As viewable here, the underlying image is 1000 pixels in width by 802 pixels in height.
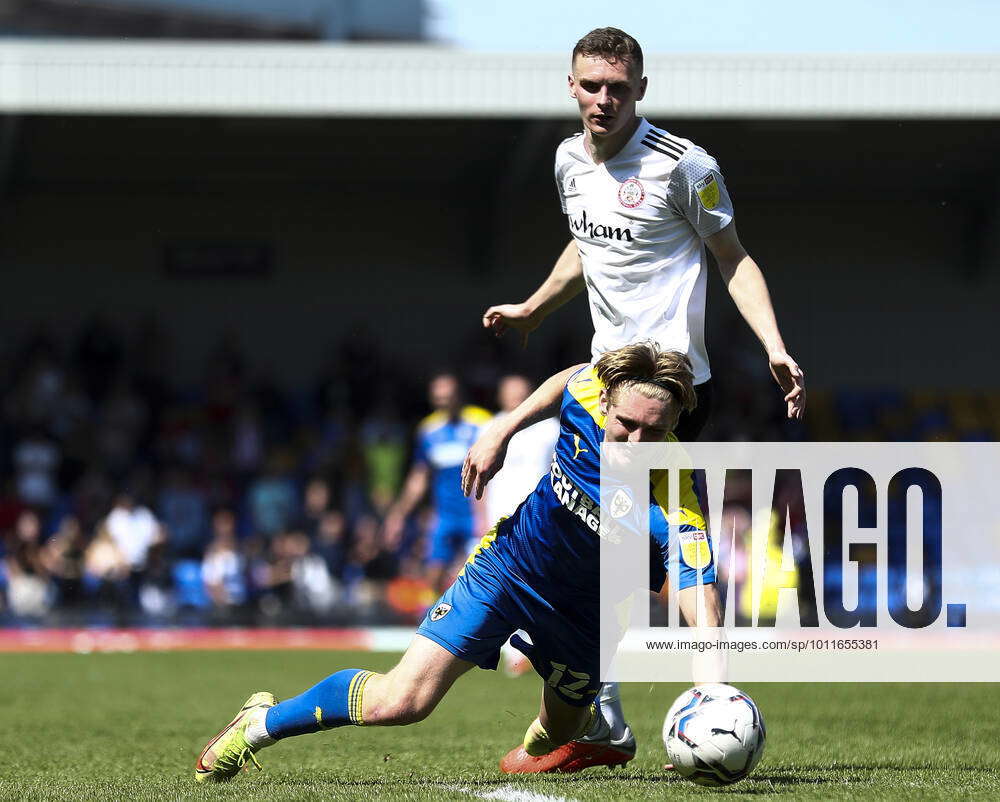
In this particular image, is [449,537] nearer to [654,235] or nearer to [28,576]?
[28,576]

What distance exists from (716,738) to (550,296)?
1763mm

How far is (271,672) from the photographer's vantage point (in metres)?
10.8

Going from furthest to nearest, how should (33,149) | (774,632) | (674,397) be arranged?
(33,149) → (774,632) → (674,397)

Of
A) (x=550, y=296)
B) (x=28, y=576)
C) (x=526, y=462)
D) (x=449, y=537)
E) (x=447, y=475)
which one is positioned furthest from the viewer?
(x=28, y=576)

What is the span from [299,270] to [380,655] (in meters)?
9.83

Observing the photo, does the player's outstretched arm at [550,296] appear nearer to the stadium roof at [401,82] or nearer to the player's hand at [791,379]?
the player's hand at [791,379]

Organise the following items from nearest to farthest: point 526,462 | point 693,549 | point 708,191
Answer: point 693,549, point 708,191, point 526,462

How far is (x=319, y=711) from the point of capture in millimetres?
5027

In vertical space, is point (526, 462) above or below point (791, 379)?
below

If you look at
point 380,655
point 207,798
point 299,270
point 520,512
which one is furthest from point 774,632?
point 299,270

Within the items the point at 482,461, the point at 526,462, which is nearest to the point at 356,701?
the point at 482,461

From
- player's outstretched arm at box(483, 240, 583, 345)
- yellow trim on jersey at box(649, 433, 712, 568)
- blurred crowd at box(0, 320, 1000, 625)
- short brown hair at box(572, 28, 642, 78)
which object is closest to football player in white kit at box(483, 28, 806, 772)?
short brown hair at box(572, 28, 642, 78)

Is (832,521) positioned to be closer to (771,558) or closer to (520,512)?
(771,558)

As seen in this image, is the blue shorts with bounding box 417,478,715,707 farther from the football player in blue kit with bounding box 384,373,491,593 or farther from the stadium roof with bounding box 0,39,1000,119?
the stadium roof with bounding box 0,39,1000,119
